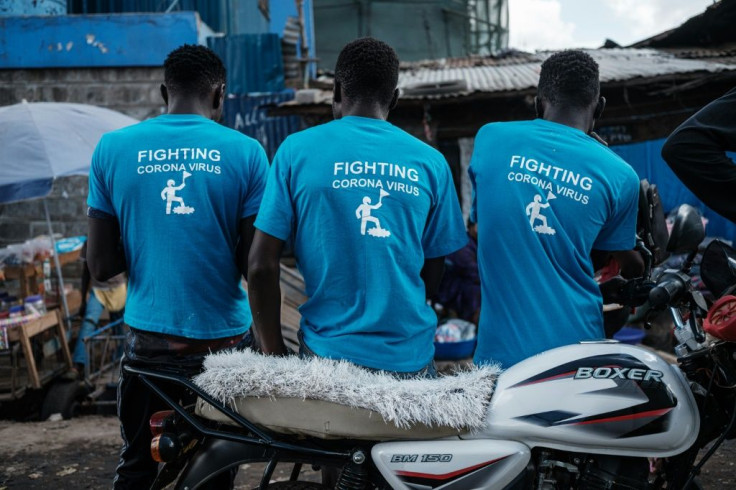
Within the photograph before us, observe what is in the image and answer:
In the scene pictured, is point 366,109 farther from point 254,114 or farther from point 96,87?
point 96,87

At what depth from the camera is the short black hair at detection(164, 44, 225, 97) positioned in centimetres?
270

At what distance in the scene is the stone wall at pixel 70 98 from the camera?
952cm

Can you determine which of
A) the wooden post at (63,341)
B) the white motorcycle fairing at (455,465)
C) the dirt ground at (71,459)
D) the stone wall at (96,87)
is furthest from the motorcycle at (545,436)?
the stone wall at (96,87)

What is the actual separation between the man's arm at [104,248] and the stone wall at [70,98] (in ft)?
24.1

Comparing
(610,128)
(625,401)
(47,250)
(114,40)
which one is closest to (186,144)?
(625,401)

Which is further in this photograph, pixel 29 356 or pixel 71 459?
pixel 29 356

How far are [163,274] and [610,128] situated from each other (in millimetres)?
8682

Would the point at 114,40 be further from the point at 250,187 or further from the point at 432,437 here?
the point at 432,437

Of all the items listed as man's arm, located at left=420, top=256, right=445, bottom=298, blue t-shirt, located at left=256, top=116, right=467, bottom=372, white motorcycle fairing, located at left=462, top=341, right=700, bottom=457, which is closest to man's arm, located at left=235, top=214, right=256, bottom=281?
blue t-shirt, located at left=256, top=116, right=467, bottom=372

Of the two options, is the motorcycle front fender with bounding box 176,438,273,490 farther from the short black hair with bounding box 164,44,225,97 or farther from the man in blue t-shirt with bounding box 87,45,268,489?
the short black hair with bounding box 164,44,225,97

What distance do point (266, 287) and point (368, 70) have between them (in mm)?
822

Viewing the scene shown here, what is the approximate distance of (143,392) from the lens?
2.61m

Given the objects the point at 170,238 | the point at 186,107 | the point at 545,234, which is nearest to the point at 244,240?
the point at 170,238

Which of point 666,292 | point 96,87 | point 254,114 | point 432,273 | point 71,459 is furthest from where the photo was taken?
point 254,114
